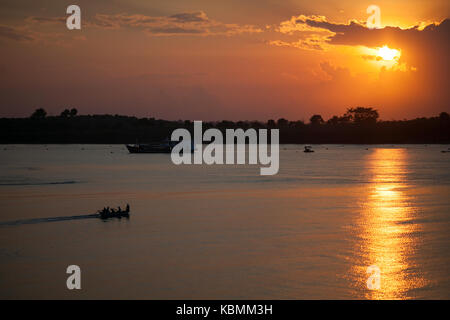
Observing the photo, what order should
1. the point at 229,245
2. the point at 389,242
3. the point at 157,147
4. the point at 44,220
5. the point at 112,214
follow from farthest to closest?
the point at 157,147 → the point at 112,214 → the point at 44,220 → the point at 389,242 → the point at 229,245

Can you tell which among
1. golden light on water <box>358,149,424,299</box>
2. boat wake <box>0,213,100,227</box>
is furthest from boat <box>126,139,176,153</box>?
boat wake <box>0,213,100,227</box>

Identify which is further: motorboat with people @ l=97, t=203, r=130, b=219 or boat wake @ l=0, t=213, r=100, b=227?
motorboat with people @ l=97, t=203, r=130, b=219

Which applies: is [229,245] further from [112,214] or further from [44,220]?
[44,220]

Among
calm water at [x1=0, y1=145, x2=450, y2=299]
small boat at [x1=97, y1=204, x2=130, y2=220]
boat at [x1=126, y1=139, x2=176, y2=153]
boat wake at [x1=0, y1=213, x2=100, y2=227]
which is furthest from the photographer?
boat at [x1=126, y1=139, x2=176, y2=153]

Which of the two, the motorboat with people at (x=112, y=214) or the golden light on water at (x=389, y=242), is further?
the motorboat with people at (x=112, y=214)

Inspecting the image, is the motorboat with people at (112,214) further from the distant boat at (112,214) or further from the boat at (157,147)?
the boat at (157,147)

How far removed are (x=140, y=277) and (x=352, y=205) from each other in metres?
18.4

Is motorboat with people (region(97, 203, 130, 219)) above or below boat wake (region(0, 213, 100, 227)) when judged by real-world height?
above

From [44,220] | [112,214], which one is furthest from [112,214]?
[44,220]

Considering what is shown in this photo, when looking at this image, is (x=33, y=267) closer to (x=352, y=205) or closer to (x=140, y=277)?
(x=140, y=277)

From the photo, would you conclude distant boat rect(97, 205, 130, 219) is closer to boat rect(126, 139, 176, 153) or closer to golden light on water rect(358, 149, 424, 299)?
golden light on water rect(358, 149, 424, 299)

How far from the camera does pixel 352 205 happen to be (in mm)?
31734

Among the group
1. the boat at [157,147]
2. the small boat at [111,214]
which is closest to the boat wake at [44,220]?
the small boat at [111,214]
